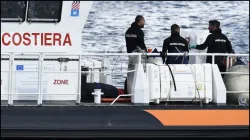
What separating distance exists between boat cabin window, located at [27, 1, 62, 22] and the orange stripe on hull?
1651 millimetres

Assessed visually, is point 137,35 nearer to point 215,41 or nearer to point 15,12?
point 215,41

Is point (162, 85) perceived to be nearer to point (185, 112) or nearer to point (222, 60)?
point (185, 112)

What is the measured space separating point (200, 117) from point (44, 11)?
2255mm

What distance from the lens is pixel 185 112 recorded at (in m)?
7.92

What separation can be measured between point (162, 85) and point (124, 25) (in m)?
31.6

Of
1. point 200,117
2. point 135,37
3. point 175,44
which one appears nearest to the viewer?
point 200,117

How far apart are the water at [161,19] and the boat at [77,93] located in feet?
72.4

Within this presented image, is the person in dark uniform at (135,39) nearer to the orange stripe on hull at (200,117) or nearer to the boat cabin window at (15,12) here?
the orange stripe on hull at (200,117)

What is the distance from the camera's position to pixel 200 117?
7934 millimetres

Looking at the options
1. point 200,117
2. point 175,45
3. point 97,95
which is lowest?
point 200,117

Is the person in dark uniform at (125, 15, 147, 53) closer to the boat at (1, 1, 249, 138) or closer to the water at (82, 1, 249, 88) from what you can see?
the boat at (1, 1, 249, 138)

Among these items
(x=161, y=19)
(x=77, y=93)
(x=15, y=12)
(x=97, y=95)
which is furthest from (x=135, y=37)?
(x=161, y=19)

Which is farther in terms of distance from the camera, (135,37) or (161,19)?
(161,19)

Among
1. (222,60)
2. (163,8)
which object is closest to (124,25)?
(163,8)
